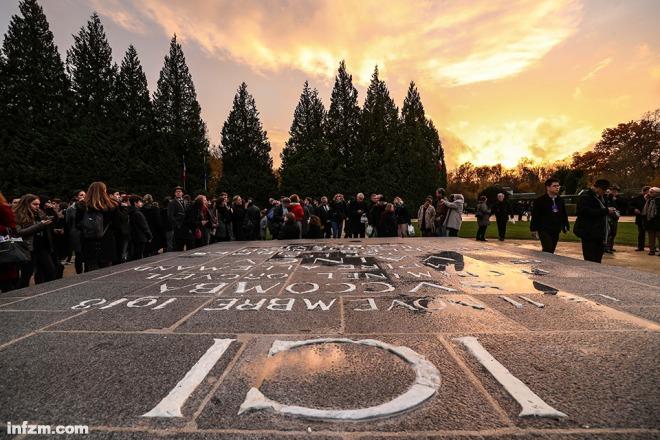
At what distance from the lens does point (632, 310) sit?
340 cm

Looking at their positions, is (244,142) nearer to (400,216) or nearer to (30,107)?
(30,107)

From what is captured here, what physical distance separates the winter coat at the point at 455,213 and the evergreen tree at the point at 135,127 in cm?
3277

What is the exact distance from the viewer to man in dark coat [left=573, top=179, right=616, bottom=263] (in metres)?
6.06

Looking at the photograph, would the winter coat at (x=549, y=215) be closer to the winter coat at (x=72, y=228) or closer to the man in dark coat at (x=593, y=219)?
the man in dark coat at (x=593, y=219)

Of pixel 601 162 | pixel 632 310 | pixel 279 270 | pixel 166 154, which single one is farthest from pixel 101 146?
pixel 601 162

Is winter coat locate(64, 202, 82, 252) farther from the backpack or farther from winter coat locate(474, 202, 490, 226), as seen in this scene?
winter coat locate(474, 202, 490, 226)

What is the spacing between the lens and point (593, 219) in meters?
6.14

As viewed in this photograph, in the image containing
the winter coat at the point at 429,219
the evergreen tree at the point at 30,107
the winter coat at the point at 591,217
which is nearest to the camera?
the winter coat at the point at 591,217

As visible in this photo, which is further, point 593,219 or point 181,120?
point 181,120

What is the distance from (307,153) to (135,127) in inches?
708

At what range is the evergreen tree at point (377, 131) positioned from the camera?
41.4 metres

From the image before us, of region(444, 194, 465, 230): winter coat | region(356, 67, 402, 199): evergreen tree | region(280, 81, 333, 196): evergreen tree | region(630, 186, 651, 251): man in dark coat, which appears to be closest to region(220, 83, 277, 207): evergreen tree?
region(280, 81, 333, 196): evergreen tree

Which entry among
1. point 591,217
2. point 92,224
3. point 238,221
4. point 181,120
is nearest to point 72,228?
point 92,224

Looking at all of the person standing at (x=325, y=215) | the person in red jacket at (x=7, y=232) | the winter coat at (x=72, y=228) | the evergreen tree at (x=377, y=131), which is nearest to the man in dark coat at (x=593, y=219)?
the person standing at (x=325, y=215)
